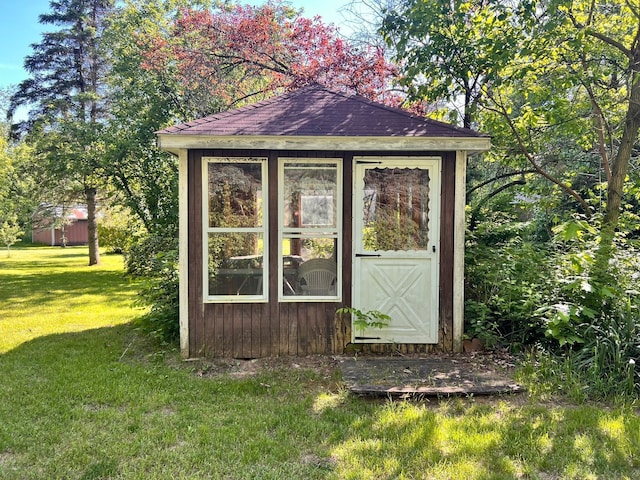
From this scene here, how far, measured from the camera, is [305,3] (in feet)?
35.7

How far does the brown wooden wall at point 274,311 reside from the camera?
4762 millimetres

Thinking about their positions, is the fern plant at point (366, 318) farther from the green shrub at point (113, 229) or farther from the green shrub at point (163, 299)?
the green shrub at point (113, 229)

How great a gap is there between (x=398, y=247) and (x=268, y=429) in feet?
8.02

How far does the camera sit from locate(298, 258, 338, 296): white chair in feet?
16.0

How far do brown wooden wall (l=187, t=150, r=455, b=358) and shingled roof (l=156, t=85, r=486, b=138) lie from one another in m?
0.25

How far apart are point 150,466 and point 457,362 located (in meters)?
3.09

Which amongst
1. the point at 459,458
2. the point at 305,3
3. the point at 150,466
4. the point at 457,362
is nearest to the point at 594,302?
the point at 457,362

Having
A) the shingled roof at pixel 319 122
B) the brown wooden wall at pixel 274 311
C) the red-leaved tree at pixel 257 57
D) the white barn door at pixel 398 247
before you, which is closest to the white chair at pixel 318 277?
the brown wooden wall at pixel 274 311

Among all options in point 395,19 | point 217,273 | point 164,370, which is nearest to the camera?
point 164,370

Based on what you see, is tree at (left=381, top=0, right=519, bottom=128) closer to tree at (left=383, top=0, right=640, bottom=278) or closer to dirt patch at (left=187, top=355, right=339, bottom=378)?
tree at (left=383, top=0, right=640, bottom=278)

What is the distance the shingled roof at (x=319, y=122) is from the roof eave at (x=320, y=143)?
6 centimetres

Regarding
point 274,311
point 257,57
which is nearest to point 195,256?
point 274,311

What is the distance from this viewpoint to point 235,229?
4805mm

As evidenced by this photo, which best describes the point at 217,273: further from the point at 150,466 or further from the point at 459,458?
the point at 459,458
